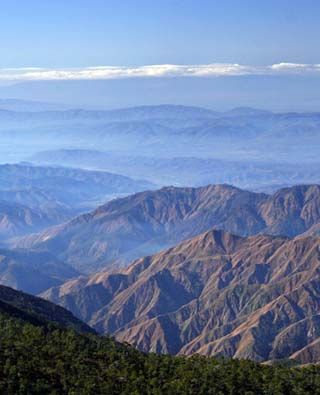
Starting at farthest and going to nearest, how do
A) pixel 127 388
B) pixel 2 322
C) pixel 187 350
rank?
pixel 187 350, pixel 2 322, pixel 127 388

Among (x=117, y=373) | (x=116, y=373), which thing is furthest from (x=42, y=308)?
(x=117, y=373)

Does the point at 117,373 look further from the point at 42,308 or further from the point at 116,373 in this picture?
the point at 42,308

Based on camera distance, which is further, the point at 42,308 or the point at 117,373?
the point at 42,308

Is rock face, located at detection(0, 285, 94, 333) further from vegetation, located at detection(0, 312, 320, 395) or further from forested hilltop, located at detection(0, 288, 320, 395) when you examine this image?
vegetation, located at detection(0, 312, 320, 395)

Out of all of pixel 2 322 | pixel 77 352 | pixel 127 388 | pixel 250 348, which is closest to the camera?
pixel 127 388

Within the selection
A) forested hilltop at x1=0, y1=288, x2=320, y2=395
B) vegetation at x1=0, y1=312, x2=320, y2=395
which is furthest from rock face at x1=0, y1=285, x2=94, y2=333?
vegetation at x1=0, y1=312, x2=320, y2=395

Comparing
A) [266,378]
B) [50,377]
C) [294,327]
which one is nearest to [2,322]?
[50,377]

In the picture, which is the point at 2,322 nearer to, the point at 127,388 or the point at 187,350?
the point at 127,388
